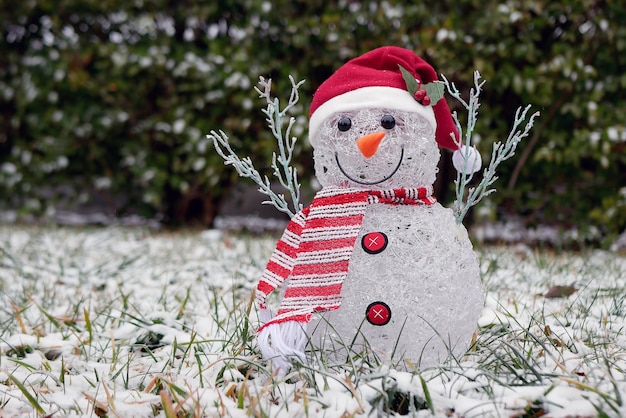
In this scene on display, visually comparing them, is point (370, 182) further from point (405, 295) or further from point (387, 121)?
point (405, 295)

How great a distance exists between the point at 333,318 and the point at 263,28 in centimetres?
362

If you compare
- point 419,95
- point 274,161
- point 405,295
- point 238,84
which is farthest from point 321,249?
point 238,84

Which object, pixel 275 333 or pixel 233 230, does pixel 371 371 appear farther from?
pixel 233 230

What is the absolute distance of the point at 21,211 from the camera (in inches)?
217

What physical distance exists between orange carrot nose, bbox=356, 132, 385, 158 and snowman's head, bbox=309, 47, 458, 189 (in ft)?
0.07

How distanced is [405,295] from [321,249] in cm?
25

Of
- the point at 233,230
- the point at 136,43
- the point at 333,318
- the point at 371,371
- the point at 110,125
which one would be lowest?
the point at 371,371

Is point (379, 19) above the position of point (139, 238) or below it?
above

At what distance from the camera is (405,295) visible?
5.15ft

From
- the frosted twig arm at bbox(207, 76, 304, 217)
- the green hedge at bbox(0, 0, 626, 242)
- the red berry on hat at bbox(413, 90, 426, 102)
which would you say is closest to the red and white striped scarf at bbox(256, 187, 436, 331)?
the frosted twig arm at bbox(207, 76, 304, 217)

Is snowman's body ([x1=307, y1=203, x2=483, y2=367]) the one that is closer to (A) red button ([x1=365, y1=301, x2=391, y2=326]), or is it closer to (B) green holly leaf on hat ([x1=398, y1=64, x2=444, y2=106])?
(A) red button ([x1=365, y1=301, x2=391, y2=326])

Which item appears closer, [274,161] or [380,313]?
[380,313]

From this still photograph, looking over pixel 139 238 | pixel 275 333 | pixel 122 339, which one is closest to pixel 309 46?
pixel 139 238

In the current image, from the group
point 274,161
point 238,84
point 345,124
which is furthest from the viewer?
point 238,84
